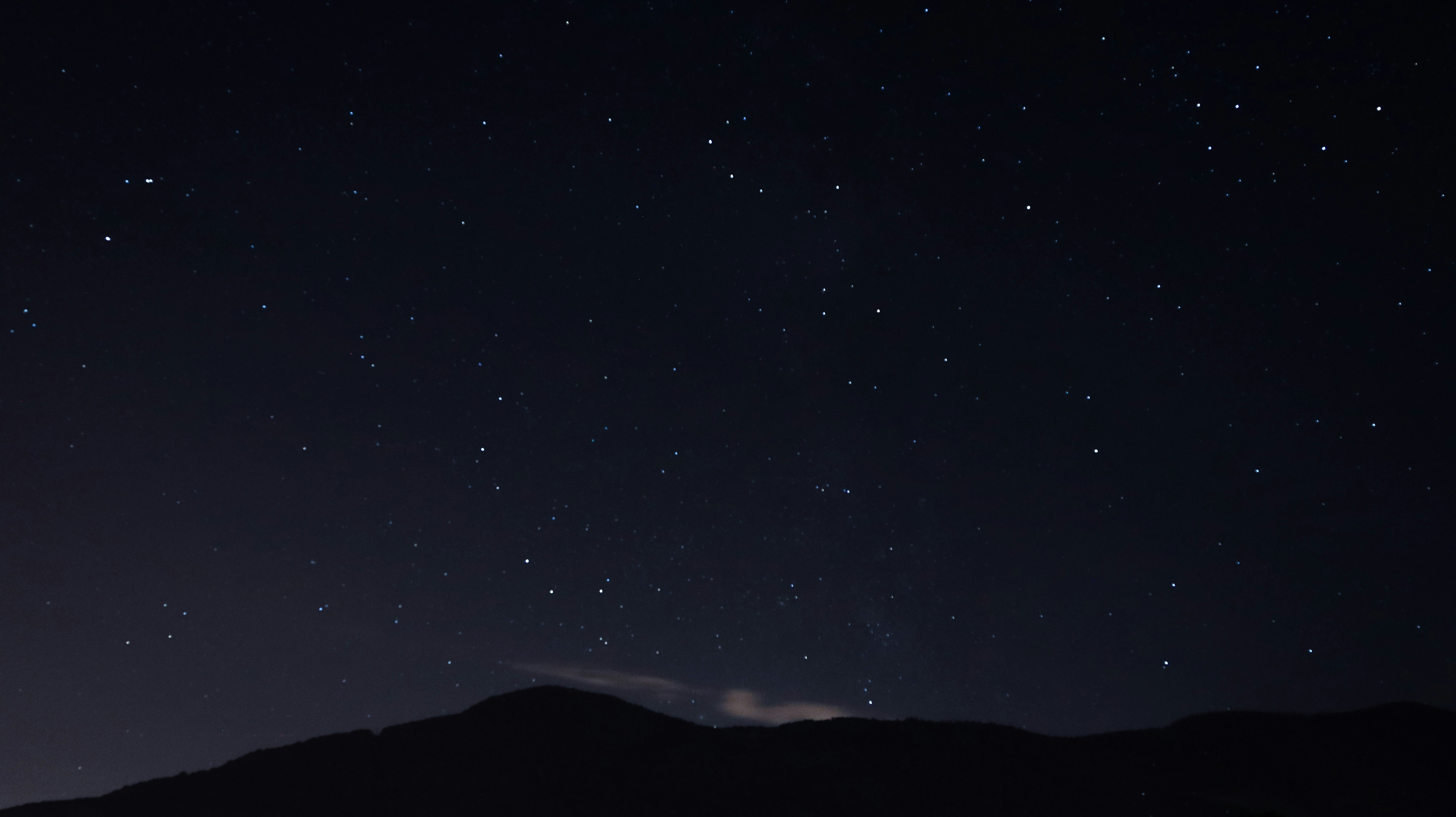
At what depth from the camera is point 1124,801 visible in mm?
34000

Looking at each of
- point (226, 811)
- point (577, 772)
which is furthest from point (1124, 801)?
point (226, 811)

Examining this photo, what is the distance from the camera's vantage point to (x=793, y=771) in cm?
3581

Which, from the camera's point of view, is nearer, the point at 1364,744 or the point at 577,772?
the point at 577,772

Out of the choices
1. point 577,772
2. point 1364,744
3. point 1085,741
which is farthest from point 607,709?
point 1364,744

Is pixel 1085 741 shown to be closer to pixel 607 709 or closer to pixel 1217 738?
pixel 1217 738

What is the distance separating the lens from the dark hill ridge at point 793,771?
108 feet

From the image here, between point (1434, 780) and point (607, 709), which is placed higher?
point (607, 709)

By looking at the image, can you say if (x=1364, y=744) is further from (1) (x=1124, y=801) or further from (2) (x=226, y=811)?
(2) (x=226, y=811)

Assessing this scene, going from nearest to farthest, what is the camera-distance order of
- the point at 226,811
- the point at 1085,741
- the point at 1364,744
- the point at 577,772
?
the point at 226,811, the point at 577,772, the point at 1085,741, the point at 1364,744

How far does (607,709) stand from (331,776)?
13546mm

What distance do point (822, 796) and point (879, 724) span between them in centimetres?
886

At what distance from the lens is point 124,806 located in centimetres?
3120

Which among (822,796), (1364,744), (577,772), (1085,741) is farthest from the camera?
(1364,744)

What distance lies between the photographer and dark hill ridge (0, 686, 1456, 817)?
33000 millimetres
